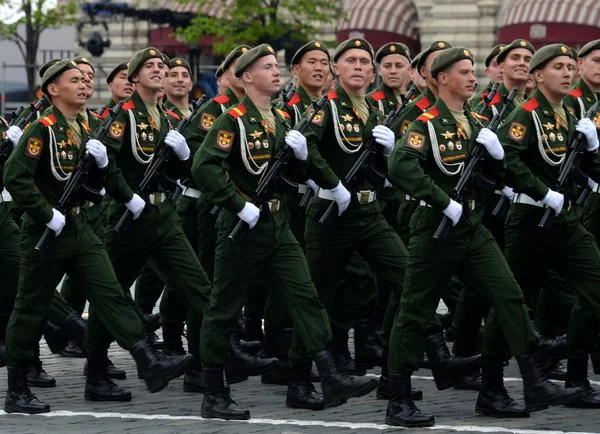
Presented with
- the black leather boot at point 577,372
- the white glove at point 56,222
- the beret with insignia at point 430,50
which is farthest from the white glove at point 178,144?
the black leather boot at point 577,372

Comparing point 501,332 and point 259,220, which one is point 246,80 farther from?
point 501,332

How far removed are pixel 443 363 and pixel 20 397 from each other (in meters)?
2.28

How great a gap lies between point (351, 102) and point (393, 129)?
60cm

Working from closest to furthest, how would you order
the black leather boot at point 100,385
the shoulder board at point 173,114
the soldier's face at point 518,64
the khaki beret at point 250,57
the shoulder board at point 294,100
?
the khaki beret at point 250,57 → the black leather boot at point 100,385 → the shoulder board at point 294,100 → the shoulder board at point 173,114 → the soldier's face at point 518,64

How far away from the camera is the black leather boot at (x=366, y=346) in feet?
33.4

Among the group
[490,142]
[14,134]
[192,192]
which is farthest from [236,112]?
[14,134]

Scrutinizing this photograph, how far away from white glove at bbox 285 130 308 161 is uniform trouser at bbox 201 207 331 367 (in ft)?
1.15

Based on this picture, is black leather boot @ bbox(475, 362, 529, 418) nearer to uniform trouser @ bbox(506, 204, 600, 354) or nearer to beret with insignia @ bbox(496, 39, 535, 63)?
uniform trouser @ bbox(506, 204, 600, 354)

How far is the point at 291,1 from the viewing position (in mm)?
33625

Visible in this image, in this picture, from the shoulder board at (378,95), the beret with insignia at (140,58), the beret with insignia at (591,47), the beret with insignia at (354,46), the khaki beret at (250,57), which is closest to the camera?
the khaki beret at (250,57)

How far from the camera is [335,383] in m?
8.46

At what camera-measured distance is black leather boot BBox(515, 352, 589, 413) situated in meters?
8.20

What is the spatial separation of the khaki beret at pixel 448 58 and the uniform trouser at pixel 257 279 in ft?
3.74

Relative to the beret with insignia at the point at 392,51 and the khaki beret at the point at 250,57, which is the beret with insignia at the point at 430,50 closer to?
the beret with insignia at the point at 392,51
